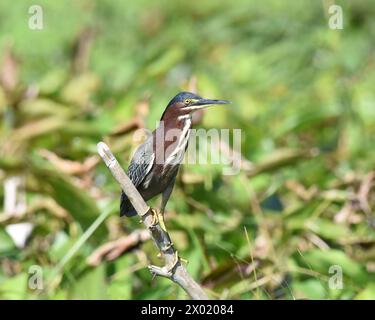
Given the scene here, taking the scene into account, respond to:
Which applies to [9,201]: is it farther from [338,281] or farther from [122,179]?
[122,179]

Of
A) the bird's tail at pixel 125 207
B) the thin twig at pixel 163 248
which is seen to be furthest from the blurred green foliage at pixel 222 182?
the thin twig at pixel 163 248

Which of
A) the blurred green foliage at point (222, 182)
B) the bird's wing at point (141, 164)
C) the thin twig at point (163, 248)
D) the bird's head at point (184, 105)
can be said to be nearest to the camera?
the thin twig at point (163, 248)

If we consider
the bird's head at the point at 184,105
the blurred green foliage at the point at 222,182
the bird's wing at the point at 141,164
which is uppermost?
the bird's head at the point at 184,105

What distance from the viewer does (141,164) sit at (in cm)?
198

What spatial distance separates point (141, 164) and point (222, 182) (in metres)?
1.09

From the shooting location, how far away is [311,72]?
4848 millimetres

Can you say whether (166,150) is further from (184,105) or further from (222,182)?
(222,182)

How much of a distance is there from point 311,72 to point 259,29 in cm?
73

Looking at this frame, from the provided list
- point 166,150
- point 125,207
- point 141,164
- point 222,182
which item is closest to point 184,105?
point 166,150

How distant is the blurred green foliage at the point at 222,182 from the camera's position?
104 inches

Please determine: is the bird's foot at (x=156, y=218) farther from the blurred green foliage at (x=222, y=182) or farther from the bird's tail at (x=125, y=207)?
the blurred green foliage at (x=222, y=182)

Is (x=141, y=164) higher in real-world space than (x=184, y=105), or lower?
lower

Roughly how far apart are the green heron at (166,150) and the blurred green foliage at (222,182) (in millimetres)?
297
